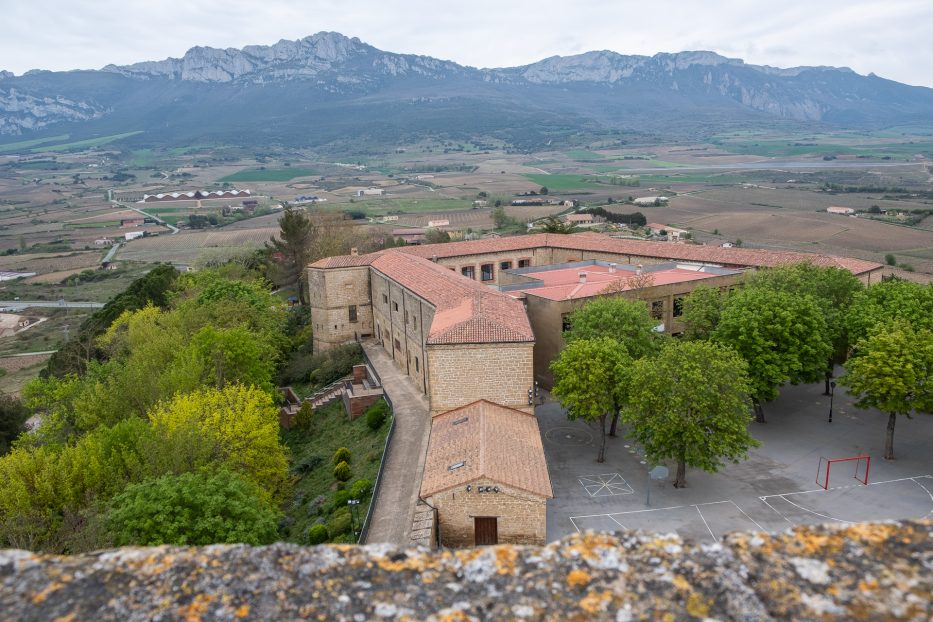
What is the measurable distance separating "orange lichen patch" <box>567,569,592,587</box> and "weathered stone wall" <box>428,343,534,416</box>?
2334cm

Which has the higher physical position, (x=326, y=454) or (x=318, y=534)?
(x=318, y=534)

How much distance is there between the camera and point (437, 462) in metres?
25.6

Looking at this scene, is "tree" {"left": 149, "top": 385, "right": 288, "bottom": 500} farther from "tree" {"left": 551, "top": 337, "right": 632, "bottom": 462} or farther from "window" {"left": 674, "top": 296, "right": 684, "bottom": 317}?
"window" {"left": 674, "top": 296, "right": 684, "bottom": 317}

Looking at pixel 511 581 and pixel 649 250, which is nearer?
pixel 511 581

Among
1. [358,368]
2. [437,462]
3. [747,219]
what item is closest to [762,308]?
[437,462]

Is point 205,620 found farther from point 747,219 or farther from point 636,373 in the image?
point 747,219

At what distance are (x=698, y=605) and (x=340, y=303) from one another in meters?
46.3

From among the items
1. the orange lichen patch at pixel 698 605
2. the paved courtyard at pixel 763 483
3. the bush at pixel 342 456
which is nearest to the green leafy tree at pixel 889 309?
the paved courtyard at pixel 763 483

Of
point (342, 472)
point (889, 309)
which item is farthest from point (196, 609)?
point (889, 309)

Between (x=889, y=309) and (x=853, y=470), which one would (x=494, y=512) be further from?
(x=889, y=309)

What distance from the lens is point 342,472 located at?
3192 cm

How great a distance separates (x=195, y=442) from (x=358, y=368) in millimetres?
17194

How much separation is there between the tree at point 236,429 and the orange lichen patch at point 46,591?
2304cm

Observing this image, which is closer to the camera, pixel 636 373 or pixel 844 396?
pixel 636 373
